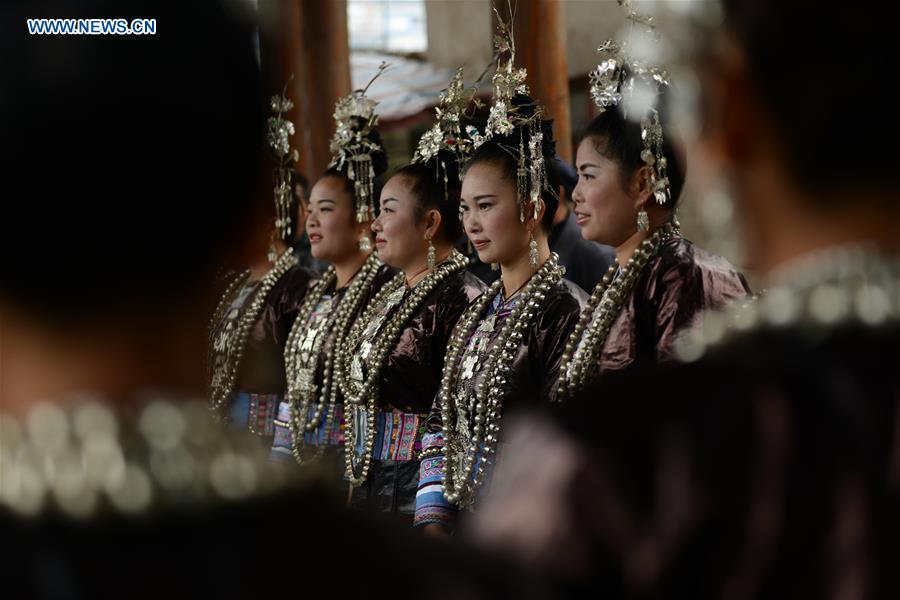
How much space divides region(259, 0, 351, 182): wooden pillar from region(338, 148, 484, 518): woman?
6.90 ft

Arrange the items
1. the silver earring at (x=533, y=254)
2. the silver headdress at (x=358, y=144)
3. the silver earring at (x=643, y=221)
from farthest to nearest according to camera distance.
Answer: the silver headdress at (x=358, y=144) → the silver earring at (x=533, y=254) → the silver earring at (x=643, y=221)

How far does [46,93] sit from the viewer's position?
2.44 feet

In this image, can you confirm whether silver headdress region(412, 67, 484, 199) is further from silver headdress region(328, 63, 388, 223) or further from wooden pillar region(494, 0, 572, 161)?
wooden pillar region(494, 0, 572, 161)

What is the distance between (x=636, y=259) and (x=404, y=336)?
1.03 metres

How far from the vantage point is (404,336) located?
10.8 feet

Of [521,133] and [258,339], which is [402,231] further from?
[258,339]

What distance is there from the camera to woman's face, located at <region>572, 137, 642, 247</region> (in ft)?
8.20

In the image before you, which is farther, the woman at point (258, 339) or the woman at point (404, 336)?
the woman at point (258, 339)

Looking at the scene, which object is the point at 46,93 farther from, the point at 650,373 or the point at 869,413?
the point at 869,413

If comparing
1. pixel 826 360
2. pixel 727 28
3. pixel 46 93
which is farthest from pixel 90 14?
pixel 826 360

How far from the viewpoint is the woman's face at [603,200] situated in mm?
2500

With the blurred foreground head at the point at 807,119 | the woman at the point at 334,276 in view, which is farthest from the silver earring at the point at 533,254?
the blurred foreground head at the point at 807,119

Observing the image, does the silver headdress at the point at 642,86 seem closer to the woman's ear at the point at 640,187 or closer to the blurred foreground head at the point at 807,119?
the woman's ear at the point at 640,187

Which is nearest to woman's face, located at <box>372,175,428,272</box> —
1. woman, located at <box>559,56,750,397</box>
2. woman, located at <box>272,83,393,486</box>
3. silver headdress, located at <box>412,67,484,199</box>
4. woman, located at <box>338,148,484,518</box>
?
woman, located at <box>338,148,484,518</box>
